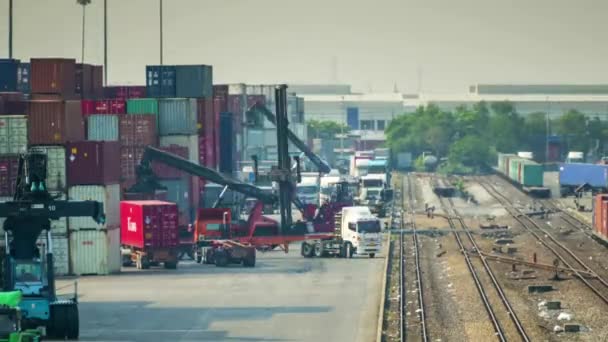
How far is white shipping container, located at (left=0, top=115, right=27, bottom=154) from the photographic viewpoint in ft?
193

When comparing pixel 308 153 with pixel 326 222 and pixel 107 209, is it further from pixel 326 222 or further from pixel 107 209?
pixel 107 209

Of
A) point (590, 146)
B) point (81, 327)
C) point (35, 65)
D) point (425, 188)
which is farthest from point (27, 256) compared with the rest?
point (590, 146)

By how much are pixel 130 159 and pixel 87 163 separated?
17191 millimetres

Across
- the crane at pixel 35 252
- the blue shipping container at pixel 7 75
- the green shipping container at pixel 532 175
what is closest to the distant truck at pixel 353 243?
the blue shipping container at pixel 7 75

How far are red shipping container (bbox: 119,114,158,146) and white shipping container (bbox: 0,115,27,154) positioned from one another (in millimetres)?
19518

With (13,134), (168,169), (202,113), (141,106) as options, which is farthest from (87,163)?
(202,113)

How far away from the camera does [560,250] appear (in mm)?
74500

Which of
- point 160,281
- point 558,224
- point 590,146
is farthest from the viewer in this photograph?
point 590,146

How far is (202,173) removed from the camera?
7544 centimetres

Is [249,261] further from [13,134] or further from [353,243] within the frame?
[13,134]

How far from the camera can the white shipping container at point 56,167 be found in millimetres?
60594

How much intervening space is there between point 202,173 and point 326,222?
6436 millimetres

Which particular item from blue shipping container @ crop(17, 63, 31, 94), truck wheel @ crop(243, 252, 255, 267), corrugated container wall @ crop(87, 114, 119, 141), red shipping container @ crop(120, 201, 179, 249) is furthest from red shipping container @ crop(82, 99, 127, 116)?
truck wheel @ crop(243, 252, 255, 267)

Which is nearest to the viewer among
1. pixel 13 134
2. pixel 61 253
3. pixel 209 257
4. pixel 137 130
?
pixel 13 134
